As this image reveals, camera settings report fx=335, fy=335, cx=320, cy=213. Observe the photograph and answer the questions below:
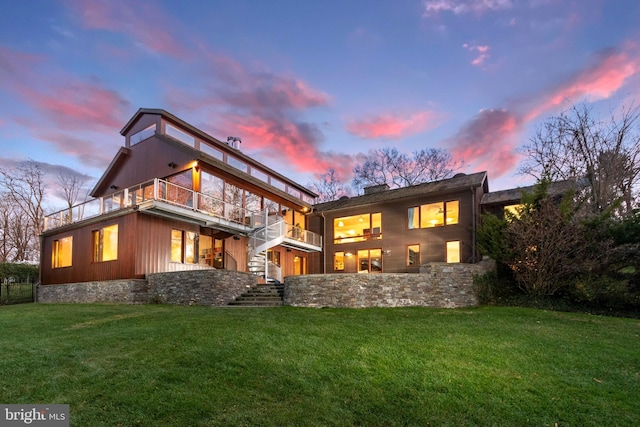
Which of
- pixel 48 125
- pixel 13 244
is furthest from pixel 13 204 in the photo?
pixel 48 125

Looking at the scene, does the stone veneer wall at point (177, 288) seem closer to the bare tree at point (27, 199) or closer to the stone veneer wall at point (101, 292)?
the stone veneer wall at point (101, 292)

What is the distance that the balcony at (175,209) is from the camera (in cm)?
1290

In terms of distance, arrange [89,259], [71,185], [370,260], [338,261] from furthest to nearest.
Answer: [71,185], [338,261], [370,260], [89,259]

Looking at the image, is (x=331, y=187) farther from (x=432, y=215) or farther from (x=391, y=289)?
(x=391, y=289)

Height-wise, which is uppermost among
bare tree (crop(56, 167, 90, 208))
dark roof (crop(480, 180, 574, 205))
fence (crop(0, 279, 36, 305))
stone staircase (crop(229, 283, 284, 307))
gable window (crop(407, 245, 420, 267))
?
bare tree (crop(56, 167, 90, 208))

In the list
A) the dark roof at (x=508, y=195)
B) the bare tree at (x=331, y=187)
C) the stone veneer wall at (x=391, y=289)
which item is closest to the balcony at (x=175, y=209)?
the stone veneer wall at (x=391, y=289)

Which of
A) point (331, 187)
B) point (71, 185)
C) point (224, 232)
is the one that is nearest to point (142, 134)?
point (224, 232)

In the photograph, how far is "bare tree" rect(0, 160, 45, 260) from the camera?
80.0 feet

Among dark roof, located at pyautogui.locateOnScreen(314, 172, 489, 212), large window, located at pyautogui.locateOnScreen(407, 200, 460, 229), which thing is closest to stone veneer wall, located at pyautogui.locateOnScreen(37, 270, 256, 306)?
dark roof, located at pyautogui.locateOnScreen(314, 172, 489, 212)

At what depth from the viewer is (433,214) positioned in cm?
1681

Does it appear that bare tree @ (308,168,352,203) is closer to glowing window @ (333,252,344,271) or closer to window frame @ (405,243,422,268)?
glowing window @ (333,252,344,271)

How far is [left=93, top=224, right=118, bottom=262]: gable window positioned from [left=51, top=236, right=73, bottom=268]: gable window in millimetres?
2262

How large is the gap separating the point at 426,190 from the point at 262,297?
973 cm

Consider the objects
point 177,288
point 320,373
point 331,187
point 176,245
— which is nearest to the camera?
point 320,373
